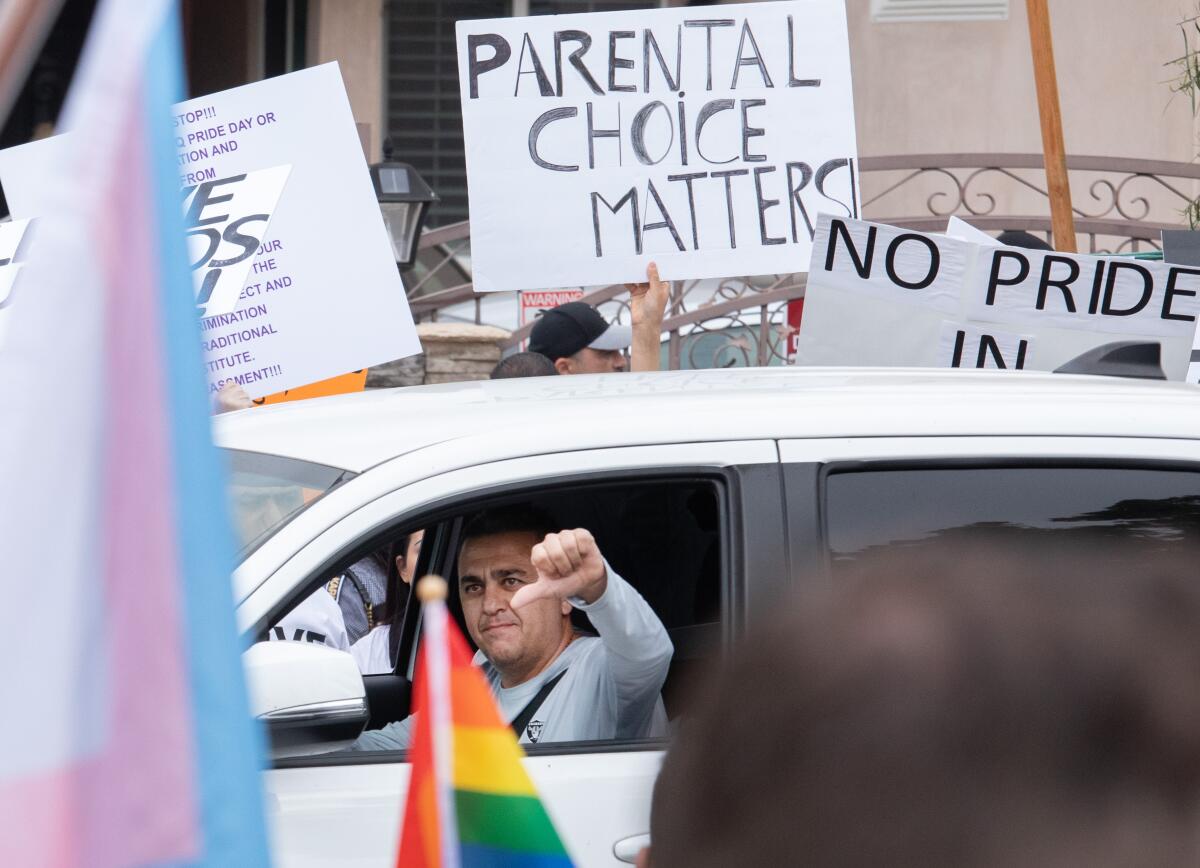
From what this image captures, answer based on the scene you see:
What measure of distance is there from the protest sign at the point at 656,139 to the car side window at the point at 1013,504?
8.18 ft

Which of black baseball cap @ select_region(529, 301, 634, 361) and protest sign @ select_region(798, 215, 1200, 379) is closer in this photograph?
protest sign @ select_region(798, 215, 1200, 379)

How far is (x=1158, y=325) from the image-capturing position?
4.42 m

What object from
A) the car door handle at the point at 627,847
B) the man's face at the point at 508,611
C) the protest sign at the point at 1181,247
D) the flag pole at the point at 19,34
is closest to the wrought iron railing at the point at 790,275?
the protest sign at the point at 1181,247

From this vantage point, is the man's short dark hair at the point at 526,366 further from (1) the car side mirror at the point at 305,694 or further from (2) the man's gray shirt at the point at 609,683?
(1) the car side mirror at the point at 305,694

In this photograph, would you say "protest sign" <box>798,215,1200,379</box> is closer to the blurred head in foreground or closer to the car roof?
the car roof

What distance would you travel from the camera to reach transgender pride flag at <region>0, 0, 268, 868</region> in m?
1.17

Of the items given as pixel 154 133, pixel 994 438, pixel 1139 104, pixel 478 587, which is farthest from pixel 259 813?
pixel 1139 104

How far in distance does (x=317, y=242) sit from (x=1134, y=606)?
4.40 metres

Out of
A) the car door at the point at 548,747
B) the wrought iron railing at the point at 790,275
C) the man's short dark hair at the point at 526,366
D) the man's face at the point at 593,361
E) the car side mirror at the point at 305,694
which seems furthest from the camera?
the wrought iron railing at the point at 790,275

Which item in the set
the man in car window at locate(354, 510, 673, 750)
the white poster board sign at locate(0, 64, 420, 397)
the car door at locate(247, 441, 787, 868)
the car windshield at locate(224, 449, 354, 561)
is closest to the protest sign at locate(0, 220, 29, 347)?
the white poster board sign at locate(0, 64, 420, 397)

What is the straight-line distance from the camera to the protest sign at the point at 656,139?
4.98m

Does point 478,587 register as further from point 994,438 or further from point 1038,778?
point 1038,778

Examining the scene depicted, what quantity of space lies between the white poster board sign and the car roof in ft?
6.42

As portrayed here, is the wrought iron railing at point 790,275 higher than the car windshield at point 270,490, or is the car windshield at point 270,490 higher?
the wrought iron railing at point 790,275
